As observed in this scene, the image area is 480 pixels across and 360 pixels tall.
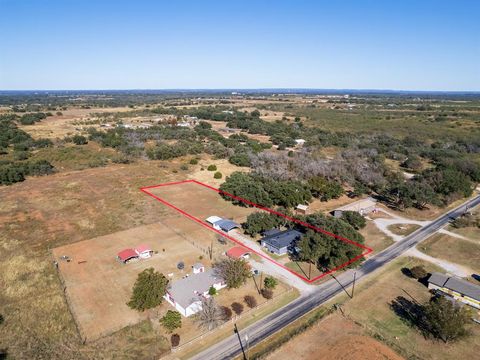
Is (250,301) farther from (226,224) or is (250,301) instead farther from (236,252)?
(226,224)

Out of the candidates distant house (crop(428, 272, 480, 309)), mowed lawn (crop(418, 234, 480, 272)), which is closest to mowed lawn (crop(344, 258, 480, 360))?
distant house (crop(428, 272, 480, 309))

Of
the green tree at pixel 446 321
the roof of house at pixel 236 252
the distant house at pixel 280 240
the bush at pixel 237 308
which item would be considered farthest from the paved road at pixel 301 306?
the roof of house at pixel 236 252

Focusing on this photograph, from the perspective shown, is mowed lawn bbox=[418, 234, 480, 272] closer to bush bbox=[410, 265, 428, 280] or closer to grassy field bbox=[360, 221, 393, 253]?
grassy field bbox=[360, 221, 393, 253]

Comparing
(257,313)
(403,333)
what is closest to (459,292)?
(403,333)

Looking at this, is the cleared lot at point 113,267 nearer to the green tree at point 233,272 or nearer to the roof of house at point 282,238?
the green tree at point 233,272

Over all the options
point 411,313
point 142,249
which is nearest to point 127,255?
point 142,249

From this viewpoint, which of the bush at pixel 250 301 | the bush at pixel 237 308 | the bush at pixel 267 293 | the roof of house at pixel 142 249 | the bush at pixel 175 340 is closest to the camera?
the bush at pixel 175 340
